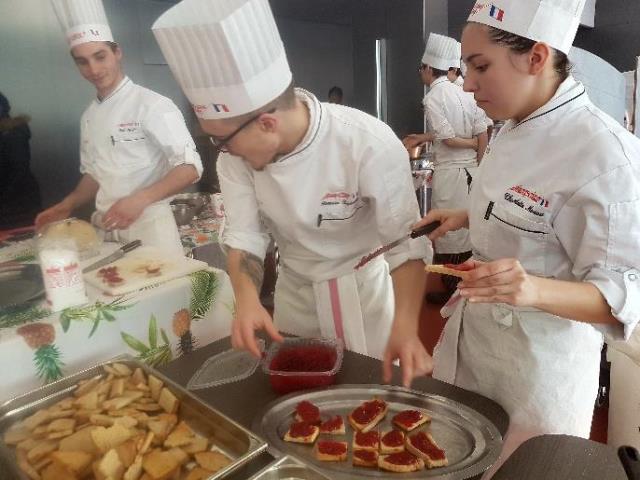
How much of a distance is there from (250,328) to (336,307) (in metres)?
0.38

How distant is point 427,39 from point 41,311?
1.84 m

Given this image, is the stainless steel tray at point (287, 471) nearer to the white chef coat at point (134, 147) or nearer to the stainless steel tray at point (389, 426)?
the stainless steel tray at point (389, 426)

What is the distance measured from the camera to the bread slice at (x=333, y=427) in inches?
38.7

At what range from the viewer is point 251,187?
1427 mm

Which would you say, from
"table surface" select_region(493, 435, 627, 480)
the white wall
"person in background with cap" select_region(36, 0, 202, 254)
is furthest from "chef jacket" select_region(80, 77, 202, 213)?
"table surface" select_region(493, 435, 627, 480)

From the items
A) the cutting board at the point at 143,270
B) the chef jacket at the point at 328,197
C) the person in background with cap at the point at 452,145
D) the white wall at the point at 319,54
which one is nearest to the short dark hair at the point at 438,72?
the person in background with cap at the point at 452,145

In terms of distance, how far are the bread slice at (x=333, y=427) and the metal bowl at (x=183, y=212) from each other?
26.4 inches

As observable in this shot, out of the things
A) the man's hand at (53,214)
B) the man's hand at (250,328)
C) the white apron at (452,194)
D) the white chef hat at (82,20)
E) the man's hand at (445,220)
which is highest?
the white chef hat at (82,20)

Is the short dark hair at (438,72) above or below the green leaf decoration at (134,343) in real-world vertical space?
above

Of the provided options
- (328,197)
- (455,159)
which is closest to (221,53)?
(328,197)

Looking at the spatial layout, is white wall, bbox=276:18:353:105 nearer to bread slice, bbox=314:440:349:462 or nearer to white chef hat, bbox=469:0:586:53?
white chef hat, bbox=469:0:586:53

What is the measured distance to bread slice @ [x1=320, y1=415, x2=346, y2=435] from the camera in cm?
98

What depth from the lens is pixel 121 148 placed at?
1259 millimetres

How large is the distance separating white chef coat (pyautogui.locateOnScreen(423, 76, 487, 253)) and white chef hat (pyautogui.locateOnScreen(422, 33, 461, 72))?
1.35 ft
